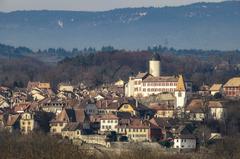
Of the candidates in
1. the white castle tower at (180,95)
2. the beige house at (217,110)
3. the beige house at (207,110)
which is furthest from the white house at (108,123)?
the white castle tower at (180,95)

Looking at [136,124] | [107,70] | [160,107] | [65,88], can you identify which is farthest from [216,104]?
[107,70]

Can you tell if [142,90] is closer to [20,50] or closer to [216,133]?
[216,133]

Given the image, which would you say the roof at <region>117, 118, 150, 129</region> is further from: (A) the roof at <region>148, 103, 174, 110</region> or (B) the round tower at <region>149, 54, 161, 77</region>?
(B) the round tower at <region>149, 54, 161, 77</region>

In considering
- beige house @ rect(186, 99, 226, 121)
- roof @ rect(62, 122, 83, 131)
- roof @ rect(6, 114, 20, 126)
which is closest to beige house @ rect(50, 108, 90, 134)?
roof @ rect(62, 122, 83, 131)

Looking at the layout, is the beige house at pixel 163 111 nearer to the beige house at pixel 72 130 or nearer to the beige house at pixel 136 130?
the beige house at pixel 136 130

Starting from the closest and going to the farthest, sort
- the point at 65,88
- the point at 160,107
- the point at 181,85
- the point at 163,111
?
the point at 163,111 < the point at 160,107 < the point at 181,85 < the point at 65,88

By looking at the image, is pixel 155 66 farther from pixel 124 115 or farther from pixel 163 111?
pixel 124 115
